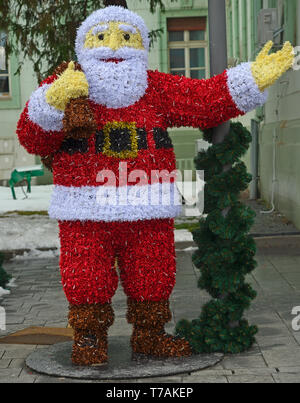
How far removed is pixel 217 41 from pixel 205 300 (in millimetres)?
2411

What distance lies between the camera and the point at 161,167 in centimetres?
466

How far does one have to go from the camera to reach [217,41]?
5.00m

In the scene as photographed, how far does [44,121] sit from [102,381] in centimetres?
148

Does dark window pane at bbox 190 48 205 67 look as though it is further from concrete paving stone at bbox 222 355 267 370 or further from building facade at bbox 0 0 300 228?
concrete paving stone at bbox 222 355 267 370

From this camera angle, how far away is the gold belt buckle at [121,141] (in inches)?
181

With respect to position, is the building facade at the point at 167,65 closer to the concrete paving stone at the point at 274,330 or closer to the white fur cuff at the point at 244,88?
the concrete paving stone at the point at 274,330

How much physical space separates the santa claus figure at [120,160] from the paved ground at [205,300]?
519 mm

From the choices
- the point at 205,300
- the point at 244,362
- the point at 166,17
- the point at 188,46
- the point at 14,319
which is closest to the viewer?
the point at 244,362

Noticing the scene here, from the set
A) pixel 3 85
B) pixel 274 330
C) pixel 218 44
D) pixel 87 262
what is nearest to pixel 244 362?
pixel 274 330

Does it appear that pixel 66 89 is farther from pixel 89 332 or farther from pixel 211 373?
pixel 211 373

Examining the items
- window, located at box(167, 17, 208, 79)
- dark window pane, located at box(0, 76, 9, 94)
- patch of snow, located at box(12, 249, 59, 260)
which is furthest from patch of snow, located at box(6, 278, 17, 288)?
dark window pane, located at box(0, 76, 9, 94)
